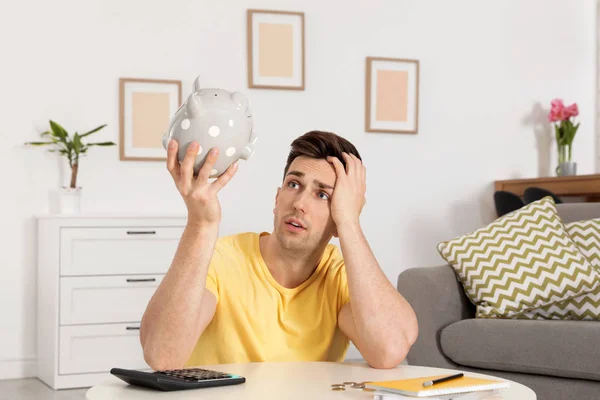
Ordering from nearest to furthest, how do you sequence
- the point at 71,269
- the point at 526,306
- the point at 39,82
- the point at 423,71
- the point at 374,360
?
the point at 374,360 < the point at 526,306 < the point at 71,269 < the point at 39,82 < the point at 423,71

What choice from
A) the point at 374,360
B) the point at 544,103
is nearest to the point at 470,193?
the point at 544,103

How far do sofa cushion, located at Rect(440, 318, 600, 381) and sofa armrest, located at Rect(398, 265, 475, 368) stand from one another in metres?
0.05

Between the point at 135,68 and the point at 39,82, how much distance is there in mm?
501

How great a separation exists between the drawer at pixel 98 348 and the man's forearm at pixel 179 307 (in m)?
2.45

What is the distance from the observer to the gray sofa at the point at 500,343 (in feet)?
8.57

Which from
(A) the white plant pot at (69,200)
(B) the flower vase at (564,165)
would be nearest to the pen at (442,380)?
(A) the white plant pot at (69,200)

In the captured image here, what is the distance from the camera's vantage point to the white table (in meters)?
1.30

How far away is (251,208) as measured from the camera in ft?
14.9

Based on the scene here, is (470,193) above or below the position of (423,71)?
below

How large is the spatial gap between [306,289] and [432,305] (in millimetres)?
1272

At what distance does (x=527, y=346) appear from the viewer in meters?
2.72

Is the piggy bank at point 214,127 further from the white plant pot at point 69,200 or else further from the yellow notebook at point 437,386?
the white plant pot at point 69,200

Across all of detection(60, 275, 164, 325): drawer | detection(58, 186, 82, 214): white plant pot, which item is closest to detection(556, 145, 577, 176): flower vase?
detection(60, 275, 164, 325): drawer

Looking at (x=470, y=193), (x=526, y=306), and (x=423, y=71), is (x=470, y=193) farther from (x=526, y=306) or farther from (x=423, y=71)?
(x=526, y=306)
